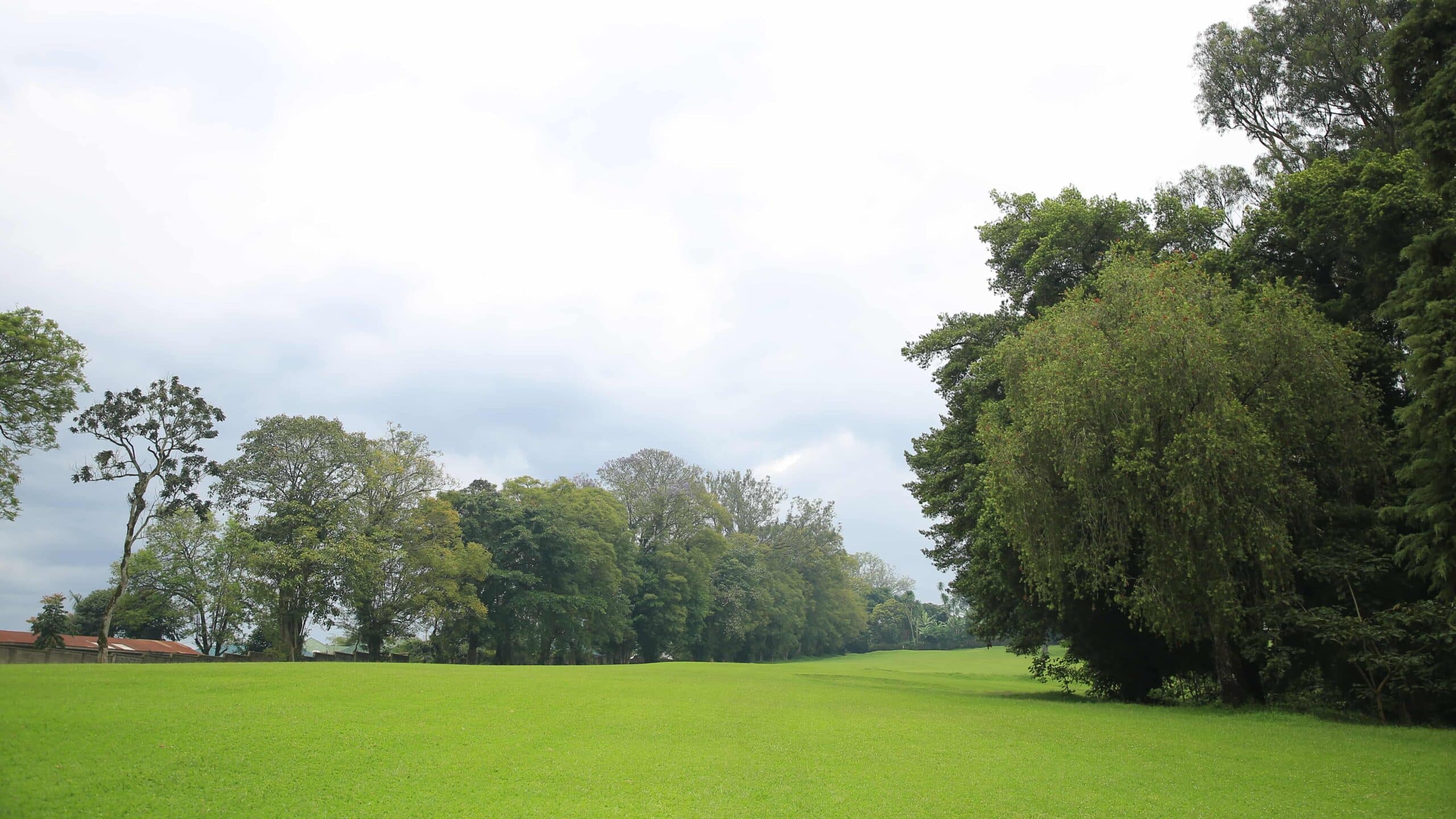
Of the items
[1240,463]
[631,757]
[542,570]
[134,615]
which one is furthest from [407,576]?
[1240,463]

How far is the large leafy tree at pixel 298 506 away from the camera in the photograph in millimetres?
47188

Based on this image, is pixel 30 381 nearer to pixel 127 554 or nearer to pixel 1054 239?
pixel 127 554

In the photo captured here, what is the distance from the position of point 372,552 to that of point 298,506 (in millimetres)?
5788

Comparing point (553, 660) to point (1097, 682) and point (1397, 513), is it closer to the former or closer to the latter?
point (1097, 682)

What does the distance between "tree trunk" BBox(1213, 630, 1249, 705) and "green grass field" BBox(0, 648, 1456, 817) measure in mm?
1870

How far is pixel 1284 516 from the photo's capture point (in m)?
21.8

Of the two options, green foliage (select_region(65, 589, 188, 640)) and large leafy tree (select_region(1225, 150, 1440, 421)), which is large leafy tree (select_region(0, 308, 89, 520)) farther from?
large leafy tree (select_region(1225, 150, 1440, 421))

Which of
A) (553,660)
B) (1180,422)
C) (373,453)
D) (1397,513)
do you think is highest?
(373,453)

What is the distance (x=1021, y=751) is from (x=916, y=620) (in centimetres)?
12944

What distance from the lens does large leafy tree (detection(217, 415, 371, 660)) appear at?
47.2 metres

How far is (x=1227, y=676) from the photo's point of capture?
23.4 m

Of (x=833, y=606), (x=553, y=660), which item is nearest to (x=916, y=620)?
(x=833, y=606)

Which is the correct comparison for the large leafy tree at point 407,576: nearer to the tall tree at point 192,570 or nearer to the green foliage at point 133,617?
the tall tree at point 192,570

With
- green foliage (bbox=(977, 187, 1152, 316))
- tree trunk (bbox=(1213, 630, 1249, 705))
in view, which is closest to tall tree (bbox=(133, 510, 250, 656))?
green foliage (bbox=(977, 187, 1152, 316))
